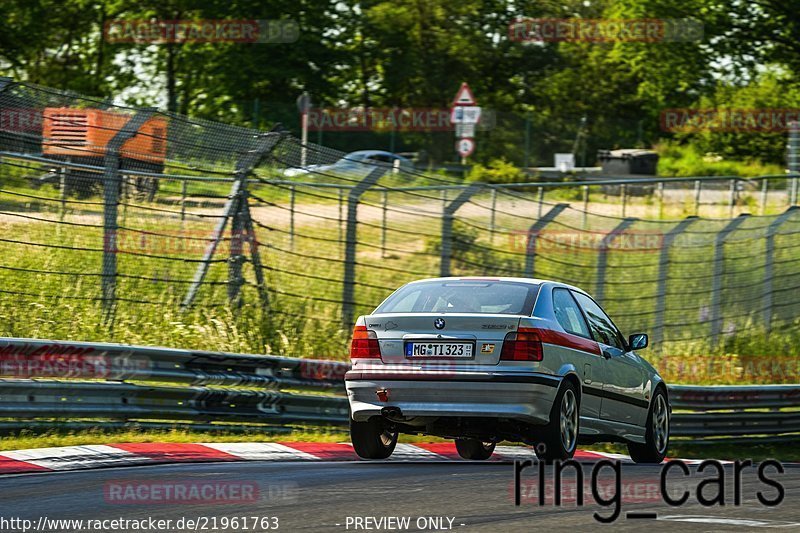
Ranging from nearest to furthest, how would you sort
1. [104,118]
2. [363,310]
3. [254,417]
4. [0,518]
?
[0,518]
[254,417]
[104,118]
[363,310]

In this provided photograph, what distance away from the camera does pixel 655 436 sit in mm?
12336

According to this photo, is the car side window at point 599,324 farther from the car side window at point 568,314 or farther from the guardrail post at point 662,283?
the guardrail post at point 662,283

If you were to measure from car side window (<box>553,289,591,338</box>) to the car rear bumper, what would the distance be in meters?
0.65

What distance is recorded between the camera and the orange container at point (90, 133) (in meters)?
13.6

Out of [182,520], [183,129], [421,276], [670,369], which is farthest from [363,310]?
[182,520]

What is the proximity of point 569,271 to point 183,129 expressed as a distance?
6600 mm

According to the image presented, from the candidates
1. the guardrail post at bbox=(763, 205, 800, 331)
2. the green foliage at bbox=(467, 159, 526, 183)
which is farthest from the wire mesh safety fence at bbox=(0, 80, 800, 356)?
the green foliage at bbox=(467, 159, 526, 183)

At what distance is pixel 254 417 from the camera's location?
12.5 metres

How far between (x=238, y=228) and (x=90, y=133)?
1.99 metres

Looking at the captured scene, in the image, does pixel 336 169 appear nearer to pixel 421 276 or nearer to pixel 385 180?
pixel 385 180

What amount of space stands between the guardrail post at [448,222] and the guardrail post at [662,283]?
13.3 ft
